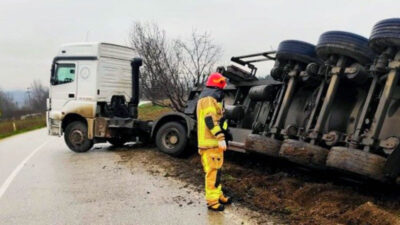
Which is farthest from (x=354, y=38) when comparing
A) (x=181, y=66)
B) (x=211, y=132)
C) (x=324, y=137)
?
(x=181, y=66)

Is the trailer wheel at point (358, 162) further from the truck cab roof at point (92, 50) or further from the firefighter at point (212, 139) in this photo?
the truck cab roof at point (92, 50)

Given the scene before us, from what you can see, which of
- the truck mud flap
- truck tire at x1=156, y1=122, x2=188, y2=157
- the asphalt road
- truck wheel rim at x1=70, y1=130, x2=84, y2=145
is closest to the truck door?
truck wheel rim at x1=70, y1=130, x2=84, y2=145

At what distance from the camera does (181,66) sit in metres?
18.8

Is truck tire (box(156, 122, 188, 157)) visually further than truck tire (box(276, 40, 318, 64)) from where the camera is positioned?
Yes

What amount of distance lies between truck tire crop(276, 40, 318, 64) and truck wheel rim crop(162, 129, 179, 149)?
3881mm

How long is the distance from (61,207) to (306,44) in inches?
185

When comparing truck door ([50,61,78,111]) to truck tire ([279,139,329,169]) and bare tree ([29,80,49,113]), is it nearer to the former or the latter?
truck tire ([279,139,329,169])

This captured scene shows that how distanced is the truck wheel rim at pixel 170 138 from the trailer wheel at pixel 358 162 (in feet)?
17.4

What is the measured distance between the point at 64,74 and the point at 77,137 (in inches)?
72.7

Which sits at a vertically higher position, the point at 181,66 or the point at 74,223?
the point at 181,66

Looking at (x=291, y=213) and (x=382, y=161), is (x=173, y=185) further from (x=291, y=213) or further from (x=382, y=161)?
(x=382, y=161)

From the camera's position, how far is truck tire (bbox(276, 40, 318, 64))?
767 centimetres

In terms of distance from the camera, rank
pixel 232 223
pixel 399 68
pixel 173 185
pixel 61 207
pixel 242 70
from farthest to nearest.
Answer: pixel 242 70 < pixel 173 185 < pixel 61 207 < pixel 399 68 < pixel 232 223

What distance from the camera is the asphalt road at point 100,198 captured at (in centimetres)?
558
